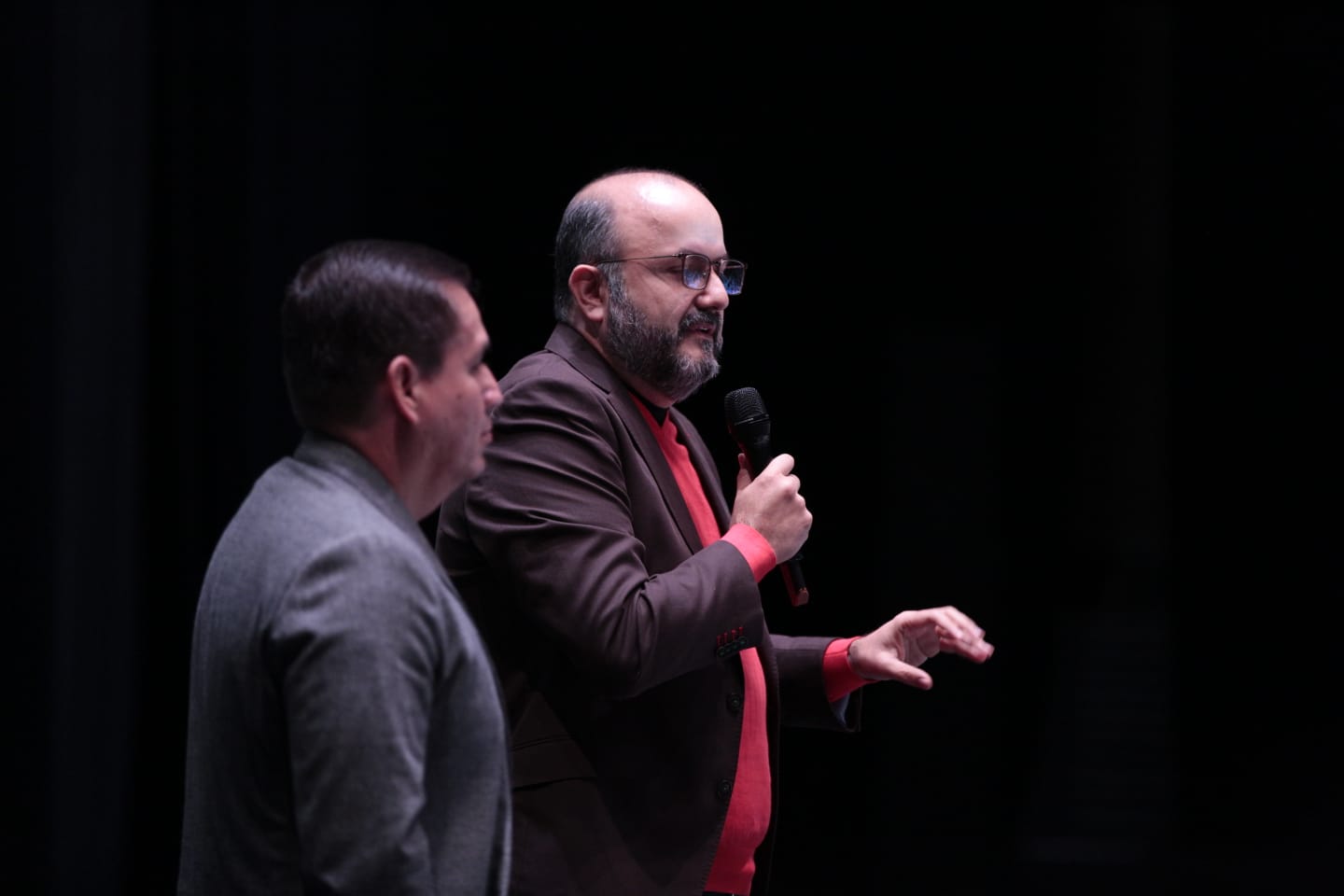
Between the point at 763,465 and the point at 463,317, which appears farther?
the point at 763,465

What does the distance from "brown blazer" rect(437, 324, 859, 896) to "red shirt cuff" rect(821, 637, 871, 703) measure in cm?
29

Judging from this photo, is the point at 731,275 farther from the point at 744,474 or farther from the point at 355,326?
the point at 355,326

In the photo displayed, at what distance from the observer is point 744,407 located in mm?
1879

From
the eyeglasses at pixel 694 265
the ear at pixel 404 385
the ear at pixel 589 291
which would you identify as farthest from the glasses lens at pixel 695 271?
the ear at pixel 404 385

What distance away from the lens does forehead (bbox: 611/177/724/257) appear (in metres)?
1.81

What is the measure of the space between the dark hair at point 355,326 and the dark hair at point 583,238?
66cm

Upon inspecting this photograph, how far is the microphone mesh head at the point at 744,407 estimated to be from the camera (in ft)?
6.14

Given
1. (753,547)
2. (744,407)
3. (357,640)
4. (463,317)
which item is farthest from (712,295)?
(357,640)

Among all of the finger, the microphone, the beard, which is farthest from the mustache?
the finger

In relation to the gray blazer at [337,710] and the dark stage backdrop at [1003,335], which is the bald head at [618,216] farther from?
the dark stage backdrop at [1003,335]

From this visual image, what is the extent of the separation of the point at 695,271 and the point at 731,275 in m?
0.08

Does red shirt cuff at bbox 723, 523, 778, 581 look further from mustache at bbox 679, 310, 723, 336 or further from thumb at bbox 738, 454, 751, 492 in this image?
mustache at bbox 679, 310, 723, 336

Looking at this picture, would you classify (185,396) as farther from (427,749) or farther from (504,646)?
(427,749)

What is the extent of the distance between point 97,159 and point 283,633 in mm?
2374
